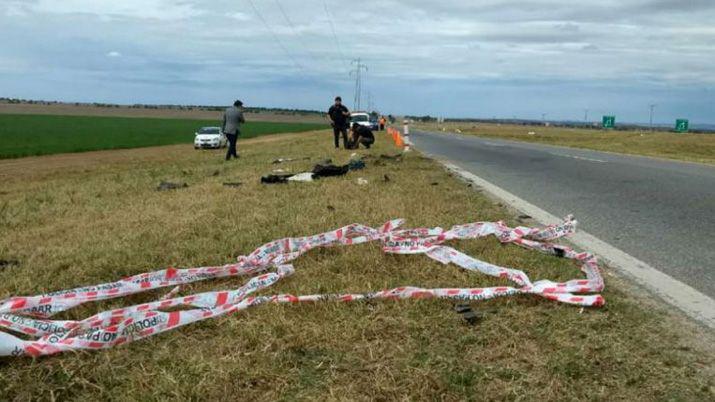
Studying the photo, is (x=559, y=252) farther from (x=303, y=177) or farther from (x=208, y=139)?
(x=208, y=139)

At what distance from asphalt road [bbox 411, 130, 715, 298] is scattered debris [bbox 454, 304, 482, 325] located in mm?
1824

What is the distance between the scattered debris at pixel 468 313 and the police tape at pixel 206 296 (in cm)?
19

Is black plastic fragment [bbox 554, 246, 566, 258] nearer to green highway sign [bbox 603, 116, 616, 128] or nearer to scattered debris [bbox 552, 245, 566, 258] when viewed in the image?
scattered debris [bbox 552, 245, 566, 258]

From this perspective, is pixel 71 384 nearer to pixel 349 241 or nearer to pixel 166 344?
pixel 166 344

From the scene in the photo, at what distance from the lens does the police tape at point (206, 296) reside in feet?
11.2

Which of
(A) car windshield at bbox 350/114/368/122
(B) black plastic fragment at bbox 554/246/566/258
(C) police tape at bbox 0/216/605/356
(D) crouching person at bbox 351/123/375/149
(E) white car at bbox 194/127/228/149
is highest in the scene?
(A) car windshield at bbox 350/114/368/122

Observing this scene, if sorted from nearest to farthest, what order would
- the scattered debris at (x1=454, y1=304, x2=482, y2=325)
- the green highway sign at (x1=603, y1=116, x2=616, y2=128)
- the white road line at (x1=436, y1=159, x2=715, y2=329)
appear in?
the scattered debris at (x1=454, y1=304, x2=482, y2=325)
the white road line at (x1=436, y1=159, x2=715, y2=329)
the green highway sign at (x1=603, y1=116, x2=616, y2=128)

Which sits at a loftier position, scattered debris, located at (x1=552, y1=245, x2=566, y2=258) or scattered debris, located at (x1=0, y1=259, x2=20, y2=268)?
scattered debris, located at (x1=552, y1=245, x2=566, y2=258)

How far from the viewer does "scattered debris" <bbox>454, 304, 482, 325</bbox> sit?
11.7ft

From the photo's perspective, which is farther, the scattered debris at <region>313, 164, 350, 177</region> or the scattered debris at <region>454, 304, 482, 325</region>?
the scattered debris at <region>313, 164, 350, 177</region>

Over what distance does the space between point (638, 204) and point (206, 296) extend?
22.5 ft

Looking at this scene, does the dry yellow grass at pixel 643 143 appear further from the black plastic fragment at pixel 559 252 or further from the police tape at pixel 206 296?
Answer: the police tape at pixel 206 296

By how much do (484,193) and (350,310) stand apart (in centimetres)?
662

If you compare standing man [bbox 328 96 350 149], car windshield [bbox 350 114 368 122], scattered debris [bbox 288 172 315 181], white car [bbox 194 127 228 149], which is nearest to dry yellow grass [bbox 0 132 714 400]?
scattered debris [bbox 288 172 315 181]
